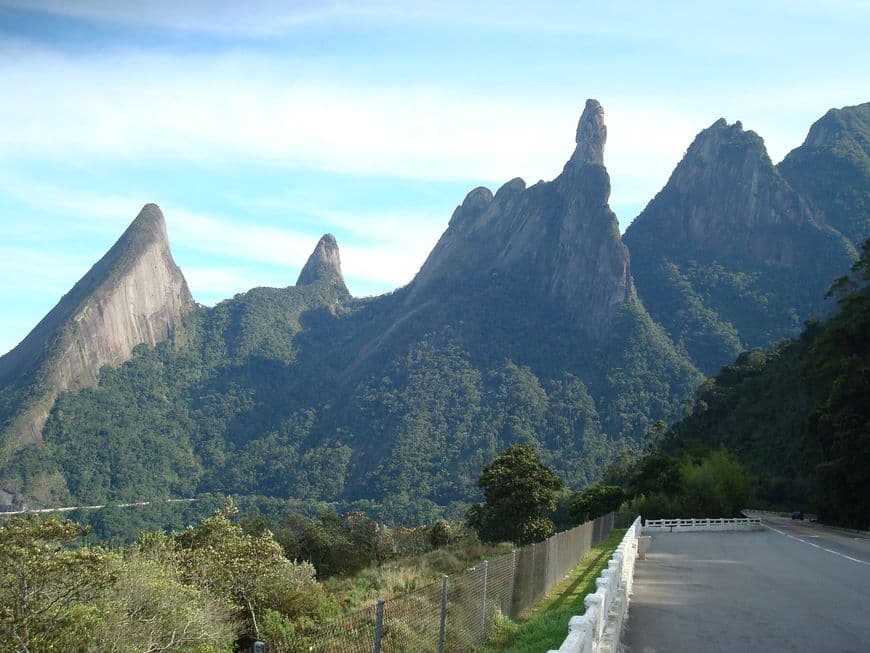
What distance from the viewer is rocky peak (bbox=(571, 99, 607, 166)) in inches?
6181

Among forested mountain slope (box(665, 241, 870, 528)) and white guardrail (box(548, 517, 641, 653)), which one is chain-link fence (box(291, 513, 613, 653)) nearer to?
white guardrail (box(548, 517, 641, 653))

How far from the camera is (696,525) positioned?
3716cm

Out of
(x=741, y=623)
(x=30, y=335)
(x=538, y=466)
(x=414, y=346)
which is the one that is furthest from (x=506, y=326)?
(x=741, y=623)

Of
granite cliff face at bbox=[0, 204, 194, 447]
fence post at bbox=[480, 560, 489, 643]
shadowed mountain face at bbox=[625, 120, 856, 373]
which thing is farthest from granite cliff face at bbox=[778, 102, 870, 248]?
fence post at bbox=[480, 560, 489, 643]

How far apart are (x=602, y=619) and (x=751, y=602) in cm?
587

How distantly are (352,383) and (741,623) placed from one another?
150 metres

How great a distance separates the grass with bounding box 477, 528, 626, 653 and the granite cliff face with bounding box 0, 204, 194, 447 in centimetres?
11546

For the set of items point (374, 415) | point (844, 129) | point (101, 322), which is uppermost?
point (844, 129)

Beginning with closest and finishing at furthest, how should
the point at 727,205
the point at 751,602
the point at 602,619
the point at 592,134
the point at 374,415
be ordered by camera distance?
1. the point at 602,619
2. the point at 751,602
3. the point at 374,415
4. the point at 727,205
5. the point at 592,134

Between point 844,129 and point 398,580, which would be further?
point 844,129

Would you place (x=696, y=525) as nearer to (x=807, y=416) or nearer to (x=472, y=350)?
(x=807, y=416)

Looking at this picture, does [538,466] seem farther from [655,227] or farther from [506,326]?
[655,227]

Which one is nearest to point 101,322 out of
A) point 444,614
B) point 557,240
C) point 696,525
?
point 557,240

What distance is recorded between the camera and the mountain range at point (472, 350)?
119 m
